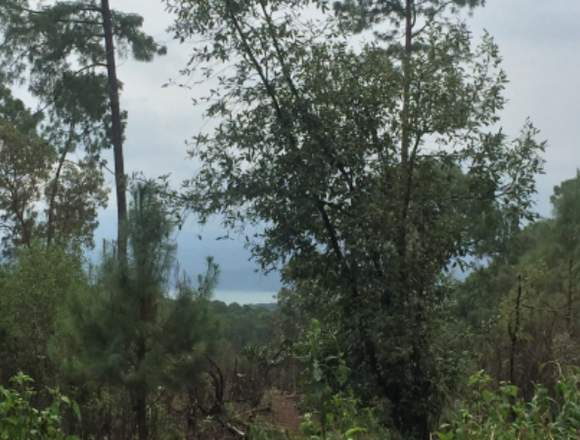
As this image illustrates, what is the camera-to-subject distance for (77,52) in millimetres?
20844

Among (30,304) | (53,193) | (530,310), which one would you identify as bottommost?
(530,310)

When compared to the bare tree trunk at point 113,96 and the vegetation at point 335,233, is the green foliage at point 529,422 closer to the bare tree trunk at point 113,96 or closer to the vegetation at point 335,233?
the vegetation at point 335,233

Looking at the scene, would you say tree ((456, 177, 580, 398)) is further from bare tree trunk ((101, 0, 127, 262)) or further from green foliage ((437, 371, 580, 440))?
bare tree trunk ((101, 0, 127, 262))

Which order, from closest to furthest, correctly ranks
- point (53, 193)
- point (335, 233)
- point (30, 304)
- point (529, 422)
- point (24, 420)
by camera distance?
point (529, 422) → point (24, 420) → point (335, 233) → point (30, 304) → point (53, 193)

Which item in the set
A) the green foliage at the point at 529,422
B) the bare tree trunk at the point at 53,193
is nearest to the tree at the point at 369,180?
the green foliage at the point at 529,422

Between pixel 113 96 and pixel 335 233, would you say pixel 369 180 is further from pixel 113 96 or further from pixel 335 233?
pixel 113 96

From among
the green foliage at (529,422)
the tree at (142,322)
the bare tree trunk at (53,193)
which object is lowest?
the green foliage at (529,422)

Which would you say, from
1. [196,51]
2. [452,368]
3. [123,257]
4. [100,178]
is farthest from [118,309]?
[100,178]

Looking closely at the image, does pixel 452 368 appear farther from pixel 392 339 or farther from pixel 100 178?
pixel 100 178

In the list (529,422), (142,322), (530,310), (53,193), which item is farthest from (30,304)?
(529,422)

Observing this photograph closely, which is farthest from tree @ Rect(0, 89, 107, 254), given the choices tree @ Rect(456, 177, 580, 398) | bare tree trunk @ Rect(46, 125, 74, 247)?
tree @ Rect(456, 177, 580, 398)

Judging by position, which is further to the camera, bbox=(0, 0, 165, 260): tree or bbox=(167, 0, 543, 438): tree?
bbox=(0, 0, 165, 260): tree

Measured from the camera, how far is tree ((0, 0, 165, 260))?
1984 centimetres

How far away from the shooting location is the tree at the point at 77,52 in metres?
19.8
